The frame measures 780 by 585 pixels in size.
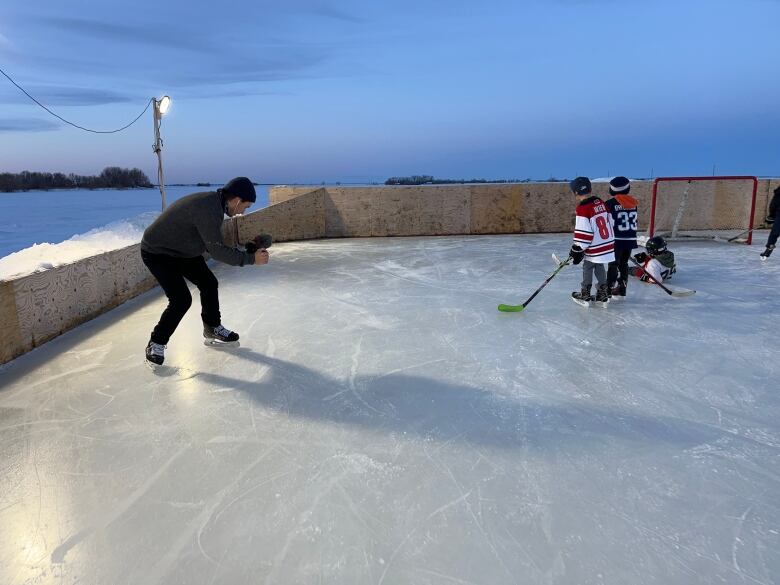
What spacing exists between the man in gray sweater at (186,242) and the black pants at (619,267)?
11.0ft

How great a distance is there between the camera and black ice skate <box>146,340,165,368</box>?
10.8ft

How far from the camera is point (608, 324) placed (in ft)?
13.5

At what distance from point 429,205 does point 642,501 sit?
8.87 m

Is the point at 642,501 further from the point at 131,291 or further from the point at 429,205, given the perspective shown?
the point at 429,205

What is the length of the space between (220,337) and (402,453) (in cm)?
207

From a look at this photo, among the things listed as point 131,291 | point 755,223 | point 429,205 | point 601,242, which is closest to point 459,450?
point 601,242

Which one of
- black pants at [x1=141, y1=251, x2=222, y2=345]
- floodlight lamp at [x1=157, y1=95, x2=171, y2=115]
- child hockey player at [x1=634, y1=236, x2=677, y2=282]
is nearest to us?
black pants at [x1=141, y1=251, x2=222, y2=345]

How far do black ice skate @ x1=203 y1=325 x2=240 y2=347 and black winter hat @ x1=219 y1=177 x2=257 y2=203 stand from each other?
1123mm

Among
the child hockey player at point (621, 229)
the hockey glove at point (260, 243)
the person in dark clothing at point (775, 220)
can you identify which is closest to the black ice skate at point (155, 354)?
the hockey glove at point (260, 243)

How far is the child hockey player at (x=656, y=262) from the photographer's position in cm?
542

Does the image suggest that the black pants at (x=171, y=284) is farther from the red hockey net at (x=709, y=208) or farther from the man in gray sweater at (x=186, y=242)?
the red hockey net at (x=709, y=208)

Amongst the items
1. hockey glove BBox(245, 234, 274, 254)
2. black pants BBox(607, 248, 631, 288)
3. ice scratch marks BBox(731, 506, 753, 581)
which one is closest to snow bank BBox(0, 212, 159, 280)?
hockey glove BBox(245, 234, 274, 254)

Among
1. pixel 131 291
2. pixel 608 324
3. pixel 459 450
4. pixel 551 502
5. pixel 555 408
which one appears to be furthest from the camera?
pixel 131 291

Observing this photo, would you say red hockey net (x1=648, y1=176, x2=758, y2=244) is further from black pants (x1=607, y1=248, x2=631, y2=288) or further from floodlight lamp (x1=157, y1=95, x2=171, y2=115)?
floodlight lamp (x1=157, y1=95, x2=171, y2=115)
